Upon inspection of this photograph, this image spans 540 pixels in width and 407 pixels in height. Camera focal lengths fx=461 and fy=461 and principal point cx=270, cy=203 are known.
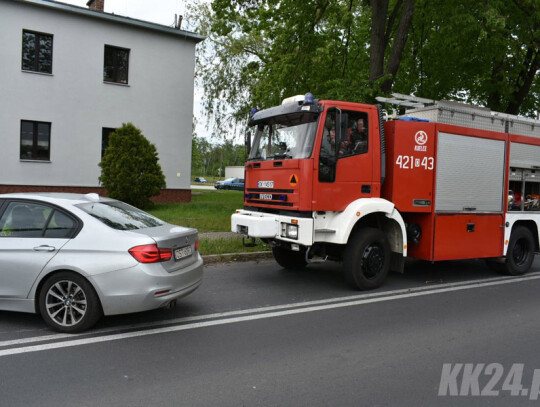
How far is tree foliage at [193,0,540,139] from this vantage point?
1353 centimetres

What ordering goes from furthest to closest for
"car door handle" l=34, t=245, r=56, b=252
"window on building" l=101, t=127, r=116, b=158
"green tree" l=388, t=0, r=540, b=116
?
1. "window on building" l=101, t=127, r=116, b=158
2. "green tree" l=388, t=0, r=540, b=116
3. "car door handle" l=34, t=245, r=56, b=252

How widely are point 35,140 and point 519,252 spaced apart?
17284mm

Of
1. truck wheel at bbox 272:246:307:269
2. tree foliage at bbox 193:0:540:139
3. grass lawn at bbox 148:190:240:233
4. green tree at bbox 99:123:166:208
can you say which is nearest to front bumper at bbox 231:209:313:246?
truck wheel at bbox 272:246:307:269

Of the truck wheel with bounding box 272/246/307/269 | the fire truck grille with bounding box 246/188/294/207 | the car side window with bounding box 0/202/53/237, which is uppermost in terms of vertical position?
the fire truck grille with bounding box 246/188/294/207

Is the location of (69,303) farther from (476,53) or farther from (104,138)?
(476,53)

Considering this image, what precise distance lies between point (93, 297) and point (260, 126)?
4.10 meters

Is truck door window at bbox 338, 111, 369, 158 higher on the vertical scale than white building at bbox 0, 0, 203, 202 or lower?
lower

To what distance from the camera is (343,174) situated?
22.2 feet

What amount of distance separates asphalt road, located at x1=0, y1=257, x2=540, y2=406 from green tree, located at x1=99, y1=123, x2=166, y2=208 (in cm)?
1033

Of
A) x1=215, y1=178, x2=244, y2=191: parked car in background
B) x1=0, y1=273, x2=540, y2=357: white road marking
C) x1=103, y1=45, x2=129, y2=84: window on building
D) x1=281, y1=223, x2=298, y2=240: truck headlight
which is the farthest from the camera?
x1=215, y1=178, x2=244, y2=191: parked car in background

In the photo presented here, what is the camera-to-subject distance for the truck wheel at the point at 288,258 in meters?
8.52

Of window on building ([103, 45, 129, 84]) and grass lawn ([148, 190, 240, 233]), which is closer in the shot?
grass lawn ([148, 190, 240, 233])

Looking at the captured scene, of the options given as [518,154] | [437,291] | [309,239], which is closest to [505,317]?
[437,291]

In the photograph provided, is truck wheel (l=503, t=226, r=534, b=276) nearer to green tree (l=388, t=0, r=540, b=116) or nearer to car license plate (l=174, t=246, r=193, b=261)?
car license plate (l=174, t=246, r=193, b=261)
